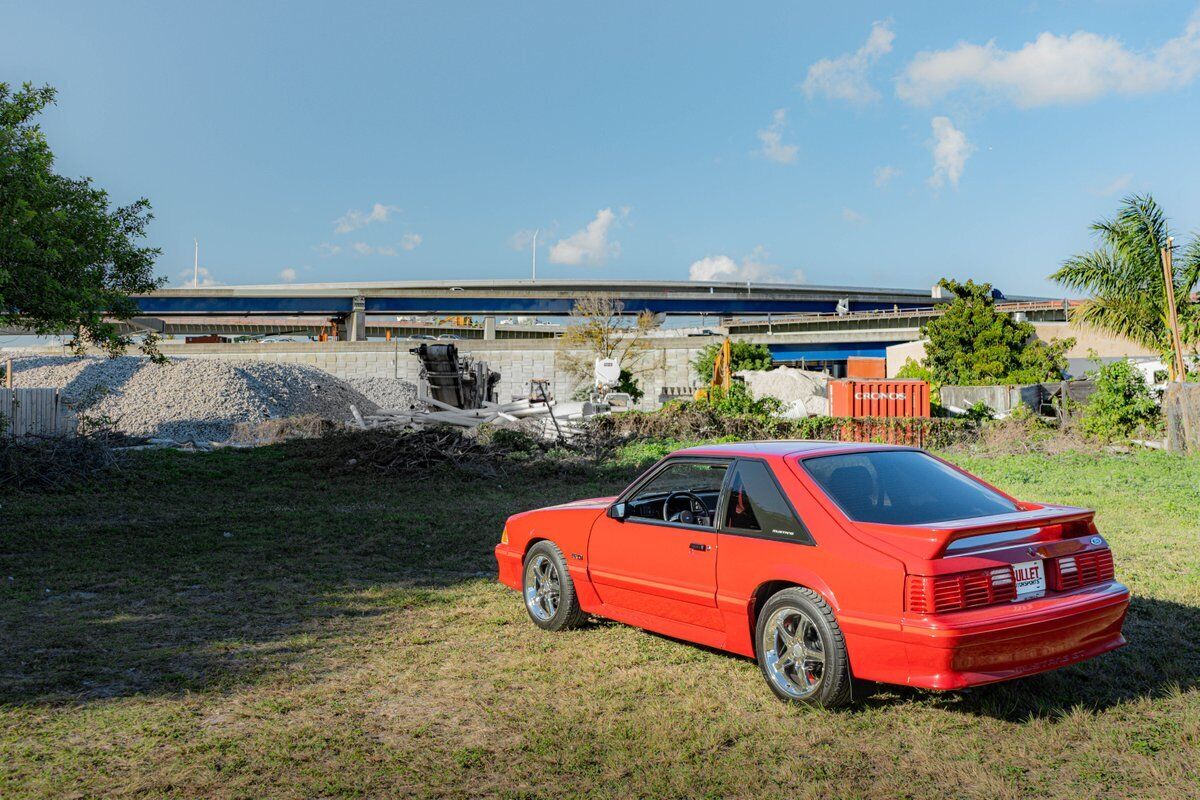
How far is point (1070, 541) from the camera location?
5.23m

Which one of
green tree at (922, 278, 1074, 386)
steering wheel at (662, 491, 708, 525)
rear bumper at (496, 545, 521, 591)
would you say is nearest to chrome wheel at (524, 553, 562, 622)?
rear bumper at (496, 545, 521, 591)

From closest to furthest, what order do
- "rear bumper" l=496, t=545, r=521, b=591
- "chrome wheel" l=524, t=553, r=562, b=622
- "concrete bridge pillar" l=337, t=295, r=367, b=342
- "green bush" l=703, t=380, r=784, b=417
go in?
1. "chrome wheel" l=524, t=553, r=562, b=622
2. "rear bumper" l=496, t=545, r=521, b=591
3. "green bush" l=703, t=380, r=784, b=417
4. "concrete bridge pillar" l=337, t=295, r=367, b=342

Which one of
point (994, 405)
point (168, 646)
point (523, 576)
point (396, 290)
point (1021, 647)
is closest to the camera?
point (1021, 647)

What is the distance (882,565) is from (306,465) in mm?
16006

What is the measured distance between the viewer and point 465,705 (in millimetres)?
5559

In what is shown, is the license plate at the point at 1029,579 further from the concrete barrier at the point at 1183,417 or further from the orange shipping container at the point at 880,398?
the orange shipping container at the point at 880,398

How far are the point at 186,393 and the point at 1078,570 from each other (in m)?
29.2

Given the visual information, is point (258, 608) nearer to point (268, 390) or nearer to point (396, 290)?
point (268, 390)

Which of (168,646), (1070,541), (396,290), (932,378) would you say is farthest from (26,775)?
(396,290)

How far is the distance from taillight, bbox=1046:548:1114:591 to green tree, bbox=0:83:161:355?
43.5 feet

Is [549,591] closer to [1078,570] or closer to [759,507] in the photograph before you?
[759,507]

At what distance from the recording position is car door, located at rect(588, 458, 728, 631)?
6004 mm

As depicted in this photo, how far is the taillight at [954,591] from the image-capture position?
475cm

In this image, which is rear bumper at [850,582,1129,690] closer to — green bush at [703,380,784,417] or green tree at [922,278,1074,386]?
green bush at [703,380,784,417]
